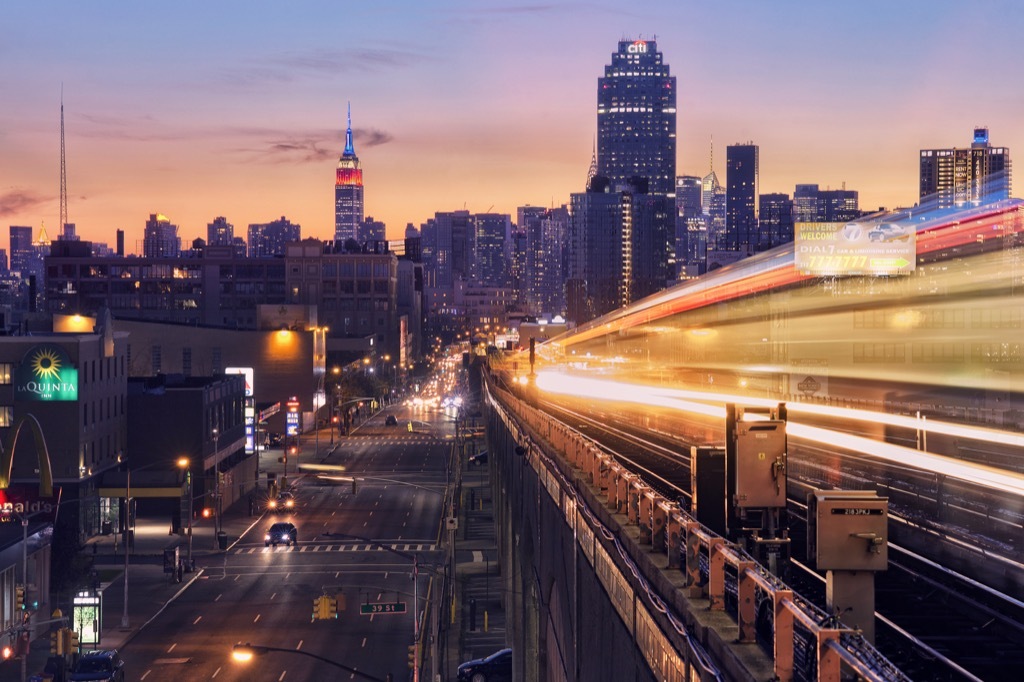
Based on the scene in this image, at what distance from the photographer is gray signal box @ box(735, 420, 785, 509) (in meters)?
14.7

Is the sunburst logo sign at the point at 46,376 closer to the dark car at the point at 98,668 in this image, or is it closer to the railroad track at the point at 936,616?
the dark car at the point at 98,668

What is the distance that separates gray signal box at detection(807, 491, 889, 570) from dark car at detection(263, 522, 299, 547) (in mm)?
61041

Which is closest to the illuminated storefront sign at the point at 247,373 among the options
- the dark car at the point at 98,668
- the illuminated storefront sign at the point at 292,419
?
the illuminated storefront sign at the point at 292,419

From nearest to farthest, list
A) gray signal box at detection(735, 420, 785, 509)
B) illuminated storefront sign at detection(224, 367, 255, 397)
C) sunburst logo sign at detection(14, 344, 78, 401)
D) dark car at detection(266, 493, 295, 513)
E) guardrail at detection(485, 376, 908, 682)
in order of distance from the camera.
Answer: guardrail at detection(485, 376, 908, 682) < gray signal box at detection(735, 420, 785, 509) < sunburst logo sign at detection(14, 344, 78, 401) < dark car at detection(266, 493, 295, 513) < illuminated storefront sign at detection(224, 367, 255, 397)

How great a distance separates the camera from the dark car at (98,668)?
1564 inches

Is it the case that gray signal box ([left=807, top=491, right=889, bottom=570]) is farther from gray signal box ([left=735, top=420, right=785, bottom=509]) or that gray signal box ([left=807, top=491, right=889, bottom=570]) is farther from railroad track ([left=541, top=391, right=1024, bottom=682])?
gray signal box ([left=735, top=420, right=785, bottom=509])

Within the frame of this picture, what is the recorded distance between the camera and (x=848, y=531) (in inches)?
438

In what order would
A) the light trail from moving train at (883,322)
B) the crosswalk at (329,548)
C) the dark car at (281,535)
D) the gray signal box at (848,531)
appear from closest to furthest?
1. the gray signal box at (848,531)
2. the light trail from moving train at (883,322)
3. the crosswalk at (329,548)
4. the dark car at (281,535)

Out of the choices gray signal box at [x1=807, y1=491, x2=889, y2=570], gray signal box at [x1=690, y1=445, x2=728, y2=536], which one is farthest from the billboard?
gray signal box at [x1=807, y1=491, x2=889, y2=570]

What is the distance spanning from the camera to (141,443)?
79.3 m

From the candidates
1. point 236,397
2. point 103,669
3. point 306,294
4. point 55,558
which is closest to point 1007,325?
point 103,669

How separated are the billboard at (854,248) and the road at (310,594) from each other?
1894 cm

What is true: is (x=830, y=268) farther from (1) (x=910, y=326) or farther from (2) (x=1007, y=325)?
(2) (x=1007, y=325)

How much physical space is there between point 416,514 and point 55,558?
2686 cm
